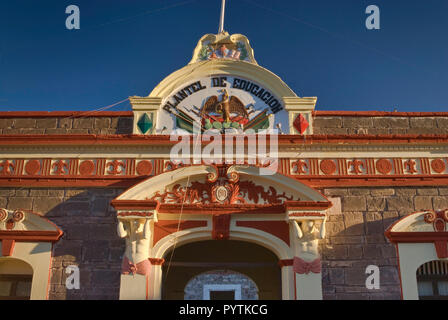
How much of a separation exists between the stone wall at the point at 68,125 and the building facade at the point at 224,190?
0.09ft

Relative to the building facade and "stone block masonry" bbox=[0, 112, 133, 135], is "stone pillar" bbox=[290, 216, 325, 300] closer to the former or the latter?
the building facade

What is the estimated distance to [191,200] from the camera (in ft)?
29.2

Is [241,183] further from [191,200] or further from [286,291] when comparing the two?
[286,291]

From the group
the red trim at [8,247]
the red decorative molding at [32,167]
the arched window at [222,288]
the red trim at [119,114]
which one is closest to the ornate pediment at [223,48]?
the red trim at [119,114]

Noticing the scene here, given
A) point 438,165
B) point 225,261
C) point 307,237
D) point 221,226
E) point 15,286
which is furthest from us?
point 225,261

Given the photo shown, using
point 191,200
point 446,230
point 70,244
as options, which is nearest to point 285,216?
point 191,200

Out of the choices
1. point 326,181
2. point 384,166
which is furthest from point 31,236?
point 384,166

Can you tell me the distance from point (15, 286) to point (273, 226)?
4.77 metres

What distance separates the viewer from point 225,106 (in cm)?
978

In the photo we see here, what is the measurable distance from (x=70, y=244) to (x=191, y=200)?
7.38 feet

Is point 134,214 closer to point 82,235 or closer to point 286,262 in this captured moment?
point 82,235

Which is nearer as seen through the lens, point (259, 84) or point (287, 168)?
point (287, 168)

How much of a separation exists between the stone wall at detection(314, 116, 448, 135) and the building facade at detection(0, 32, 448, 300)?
26 millimetres
